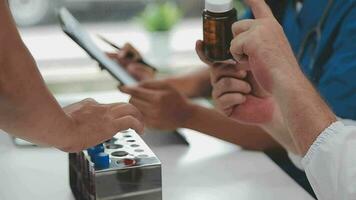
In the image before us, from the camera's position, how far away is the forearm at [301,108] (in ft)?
3.43

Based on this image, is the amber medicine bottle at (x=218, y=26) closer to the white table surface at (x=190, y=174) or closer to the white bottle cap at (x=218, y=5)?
the white bottle cap at (x=218, y=5)

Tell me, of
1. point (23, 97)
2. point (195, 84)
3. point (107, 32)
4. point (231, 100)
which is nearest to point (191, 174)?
point (231, 100)

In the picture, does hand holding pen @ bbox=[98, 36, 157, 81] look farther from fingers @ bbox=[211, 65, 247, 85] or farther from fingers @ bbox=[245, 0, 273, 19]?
fingers @ bbox=[245, 0, 273, 19]

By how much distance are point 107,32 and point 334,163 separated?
1482 mm

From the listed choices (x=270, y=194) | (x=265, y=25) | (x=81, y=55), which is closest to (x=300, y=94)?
(x=265, y=25)

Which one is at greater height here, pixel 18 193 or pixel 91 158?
pixel 91 158

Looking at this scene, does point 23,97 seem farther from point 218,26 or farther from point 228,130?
point 228,130

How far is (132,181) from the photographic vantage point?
3.57ft

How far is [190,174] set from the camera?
1.32 m

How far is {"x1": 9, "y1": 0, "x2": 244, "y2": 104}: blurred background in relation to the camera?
2.24m

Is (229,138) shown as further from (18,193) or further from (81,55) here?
(81,55)

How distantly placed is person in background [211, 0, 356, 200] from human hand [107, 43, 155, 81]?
560mm

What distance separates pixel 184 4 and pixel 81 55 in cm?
42

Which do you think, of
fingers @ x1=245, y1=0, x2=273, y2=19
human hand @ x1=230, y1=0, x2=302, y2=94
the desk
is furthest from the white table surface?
fingers @ x1=245, y1=0, x2=273, y2=19
